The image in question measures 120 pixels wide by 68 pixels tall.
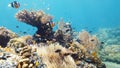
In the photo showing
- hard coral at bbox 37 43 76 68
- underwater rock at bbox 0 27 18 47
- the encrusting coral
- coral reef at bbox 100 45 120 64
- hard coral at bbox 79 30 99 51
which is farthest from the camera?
coral reef at bbox 100 45 120 64

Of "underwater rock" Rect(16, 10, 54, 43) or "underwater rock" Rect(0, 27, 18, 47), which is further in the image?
"underwater rock" Rect(16, 10, 54, 43)

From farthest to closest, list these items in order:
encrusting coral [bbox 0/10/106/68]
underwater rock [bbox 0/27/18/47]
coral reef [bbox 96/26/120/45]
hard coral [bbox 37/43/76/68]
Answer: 1. coral reef [bbox 96/26/120/45]
2. underwater rock [bbox 0/27/18/47]
3. hard coral [bbox 37/43/76/68]
4. encrusting coral [bbox 0/10/106/68]

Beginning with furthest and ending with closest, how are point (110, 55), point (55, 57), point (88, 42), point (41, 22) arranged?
point (110, 55) < point (88, 42) < point (41, 22) < point (55, 57)

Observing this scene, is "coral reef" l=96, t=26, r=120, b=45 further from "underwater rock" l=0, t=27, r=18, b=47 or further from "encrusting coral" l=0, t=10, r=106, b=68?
"underwater rock" l=0, t=27, r=18, b=47

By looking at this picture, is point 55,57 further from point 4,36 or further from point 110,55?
point 110,55

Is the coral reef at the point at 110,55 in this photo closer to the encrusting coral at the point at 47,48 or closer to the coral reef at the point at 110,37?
the encrusting coral at the point at 47,48

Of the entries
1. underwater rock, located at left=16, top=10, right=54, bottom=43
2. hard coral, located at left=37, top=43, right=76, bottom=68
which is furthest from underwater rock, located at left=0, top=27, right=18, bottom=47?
hard coral, located at left=37, top=43, right=76, bottom=68

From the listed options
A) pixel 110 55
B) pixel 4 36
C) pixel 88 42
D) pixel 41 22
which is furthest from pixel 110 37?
pixel 4 36

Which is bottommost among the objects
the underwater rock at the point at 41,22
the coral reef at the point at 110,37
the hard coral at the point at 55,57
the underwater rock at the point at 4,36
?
the hard coral at the point at 55,57

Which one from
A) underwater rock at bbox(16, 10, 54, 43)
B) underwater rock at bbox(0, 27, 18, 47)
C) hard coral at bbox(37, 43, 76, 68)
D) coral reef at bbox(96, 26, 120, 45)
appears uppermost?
coral reef at bbox(96, 26, 120, 45)

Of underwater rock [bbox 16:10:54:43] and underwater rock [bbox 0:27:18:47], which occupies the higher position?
underwater rock [bbox 16:10:54:43]

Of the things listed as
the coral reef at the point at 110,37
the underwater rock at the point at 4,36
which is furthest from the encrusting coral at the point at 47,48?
the coral reef at the point at 110,37

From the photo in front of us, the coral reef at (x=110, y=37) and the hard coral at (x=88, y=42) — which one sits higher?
the coral reef at (x=110, y=37)

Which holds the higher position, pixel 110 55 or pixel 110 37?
pixel 110 37
